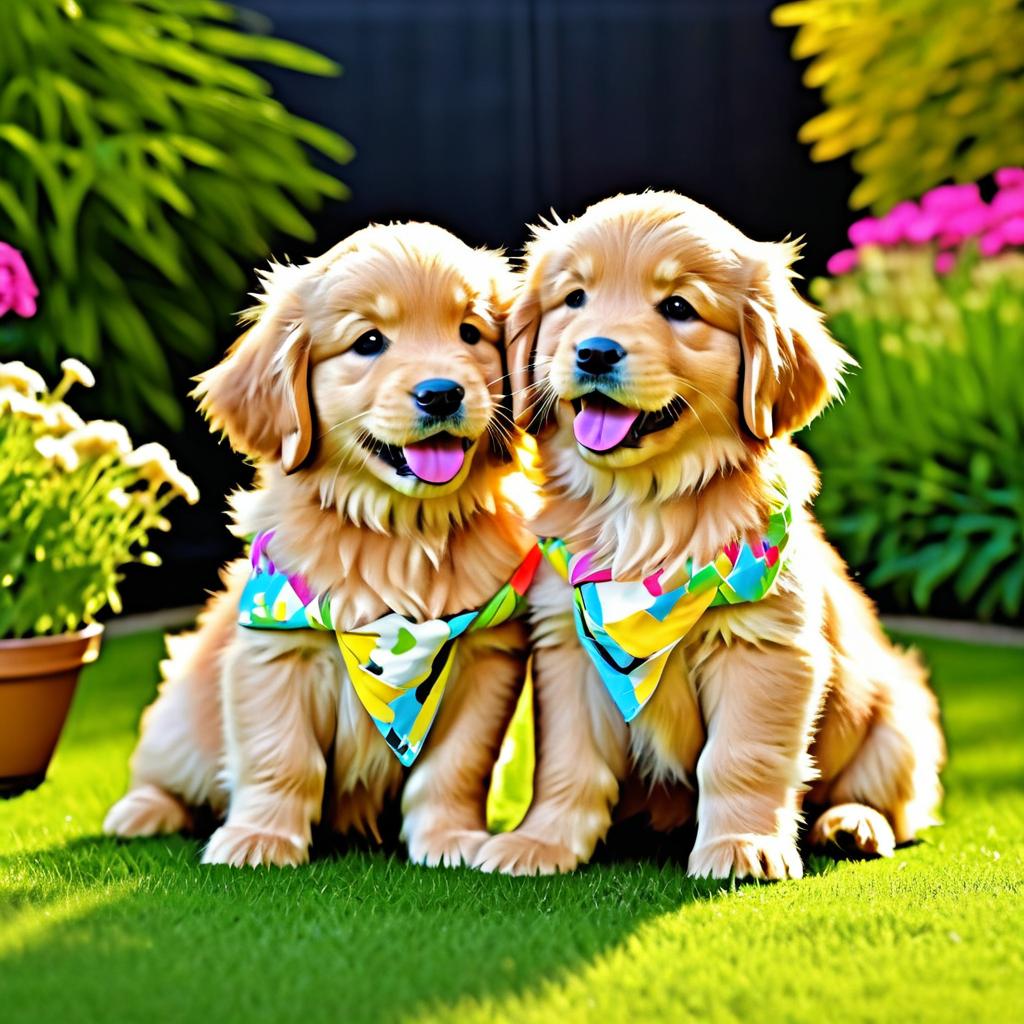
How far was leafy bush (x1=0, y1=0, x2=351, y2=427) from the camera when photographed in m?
5.86

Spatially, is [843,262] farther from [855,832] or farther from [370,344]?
[370,344]

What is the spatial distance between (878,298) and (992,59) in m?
1.70

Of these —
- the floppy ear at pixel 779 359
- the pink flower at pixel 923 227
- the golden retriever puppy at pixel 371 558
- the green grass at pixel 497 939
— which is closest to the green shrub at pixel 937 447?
the pink flower at pixel 923 227

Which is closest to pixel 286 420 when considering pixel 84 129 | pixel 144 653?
pixel 144 653

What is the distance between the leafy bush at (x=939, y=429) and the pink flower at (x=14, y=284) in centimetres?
350

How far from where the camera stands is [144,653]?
5.59 metres

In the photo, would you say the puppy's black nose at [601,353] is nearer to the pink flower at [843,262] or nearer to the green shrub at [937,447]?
the green shrub at [937,447]

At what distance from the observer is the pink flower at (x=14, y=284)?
4059mm

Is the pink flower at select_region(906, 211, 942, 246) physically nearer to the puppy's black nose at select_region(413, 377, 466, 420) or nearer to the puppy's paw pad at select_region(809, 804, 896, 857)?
the puppy's paw pad at select_region(809, 804, 896, 857)

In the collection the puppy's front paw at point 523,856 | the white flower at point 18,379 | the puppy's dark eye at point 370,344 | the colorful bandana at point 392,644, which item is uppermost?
the puppy's dark eye at point 370,344

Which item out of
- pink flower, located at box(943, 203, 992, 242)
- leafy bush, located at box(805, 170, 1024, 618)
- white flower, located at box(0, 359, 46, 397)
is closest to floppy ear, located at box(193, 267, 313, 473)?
white flower, located at box(0, 359, 46, 397)

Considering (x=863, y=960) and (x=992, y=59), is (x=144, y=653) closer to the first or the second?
(x=863, y=960)

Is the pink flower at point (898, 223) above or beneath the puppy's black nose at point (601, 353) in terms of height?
above

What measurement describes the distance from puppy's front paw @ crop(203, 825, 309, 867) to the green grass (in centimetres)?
5
